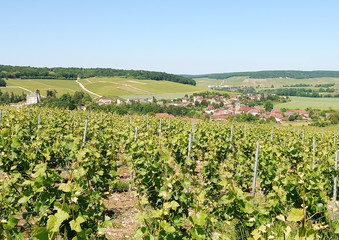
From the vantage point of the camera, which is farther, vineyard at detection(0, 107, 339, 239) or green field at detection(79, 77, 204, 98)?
green field at detection(79, 77, 204, 98)

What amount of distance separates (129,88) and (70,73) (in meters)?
27.9

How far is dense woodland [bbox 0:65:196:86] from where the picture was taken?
88506 millimetres

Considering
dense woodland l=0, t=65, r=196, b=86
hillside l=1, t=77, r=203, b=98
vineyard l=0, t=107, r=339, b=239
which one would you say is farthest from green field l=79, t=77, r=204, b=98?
vineyard l=0, t=107, r=339, b=239

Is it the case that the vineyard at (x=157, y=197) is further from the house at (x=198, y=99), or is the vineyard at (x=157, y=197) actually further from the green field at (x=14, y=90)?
the house at (x=198, y=99)

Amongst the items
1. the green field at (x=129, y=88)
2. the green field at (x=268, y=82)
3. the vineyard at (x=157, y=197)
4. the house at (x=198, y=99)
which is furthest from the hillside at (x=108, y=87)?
the green field at (x=268, y=82)

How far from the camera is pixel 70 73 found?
99188mm

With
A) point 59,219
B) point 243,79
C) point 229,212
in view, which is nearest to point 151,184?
point 229,212

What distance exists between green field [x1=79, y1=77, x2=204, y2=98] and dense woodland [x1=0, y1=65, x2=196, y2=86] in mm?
9024

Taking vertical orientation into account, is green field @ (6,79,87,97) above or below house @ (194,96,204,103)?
above

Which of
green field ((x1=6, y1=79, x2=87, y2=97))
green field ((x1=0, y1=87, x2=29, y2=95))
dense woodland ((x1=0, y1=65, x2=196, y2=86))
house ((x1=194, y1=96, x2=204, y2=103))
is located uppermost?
dense woodland ((x1=0, y1=65, x2=196, y2=86))

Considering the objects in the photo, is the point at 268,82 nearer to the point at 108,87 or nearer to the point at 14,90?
the point at 108,87

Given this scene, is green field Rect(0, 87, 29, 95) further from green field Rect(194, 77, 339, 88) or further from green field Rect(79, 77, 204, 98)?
green field Rect(194, 77, 339, 88)

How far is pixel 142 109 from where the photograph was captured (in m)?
49.6

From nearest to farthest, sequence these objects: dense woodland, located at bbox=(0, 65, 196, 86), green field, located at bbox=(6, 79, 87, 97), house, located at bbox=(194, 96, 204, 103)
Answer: green field, located at bbox=(6, 79, 87, 97) → house, located at bbox=(194, 96, 204, 103) → dense woodland, located at bbox=(0, 65, 196, 86)
